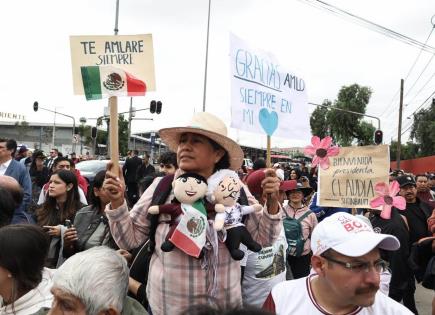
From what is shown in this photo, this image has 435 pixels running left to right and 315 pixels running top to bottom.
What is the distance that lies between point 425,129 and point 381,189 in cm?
4635

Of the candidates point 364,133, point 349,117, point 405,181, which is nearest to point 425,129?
point 364,133

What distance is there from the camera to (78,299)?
1729mm

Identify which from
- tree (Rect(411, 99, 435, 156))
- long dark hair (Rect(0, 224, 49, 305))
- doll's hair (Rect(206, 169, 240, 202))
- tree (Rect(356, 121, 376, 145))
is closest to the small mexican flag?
doll's hair (Rect(206, 169, 240, 202))

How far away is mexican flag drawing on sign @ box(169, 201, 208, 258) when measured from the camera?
2.19 metres

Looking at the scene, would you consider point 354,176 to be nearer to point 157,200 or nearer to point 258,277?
point 258,277

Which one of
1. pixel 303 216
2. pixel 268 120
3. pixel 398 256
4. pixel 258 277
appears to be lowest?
pixel 398 256

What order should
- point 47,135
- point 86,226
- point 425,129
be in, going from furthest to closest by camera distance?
point 47,135
point 425,129
point 86,226

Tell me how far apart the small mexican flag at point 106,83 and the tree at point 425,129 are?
47.1 metres

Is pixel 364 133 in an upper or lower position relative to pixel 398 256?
upper

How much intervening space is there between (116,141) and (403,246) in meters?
3.99

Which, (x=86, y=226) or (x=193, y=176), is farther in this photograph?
(x=86, y=226)

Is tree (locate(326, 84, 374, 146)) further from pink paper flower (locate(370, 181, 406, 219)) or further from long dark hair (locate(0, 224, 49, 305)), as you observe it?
long dark hair (locate(0, 224, 49, 305))

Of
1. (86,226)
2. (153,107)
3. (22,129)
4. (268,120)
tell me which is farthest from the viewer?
(22,129)

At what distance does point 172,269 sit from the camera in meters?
2.26
